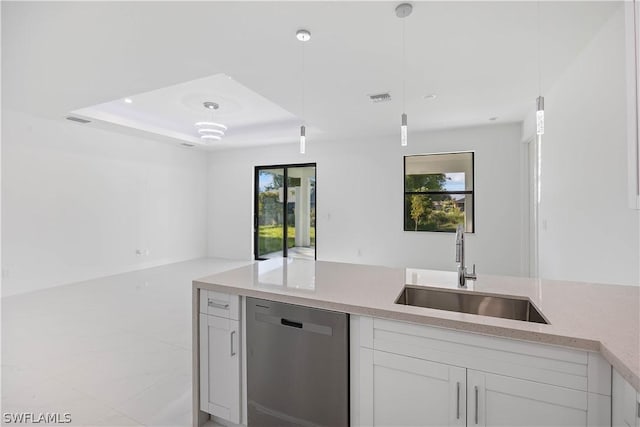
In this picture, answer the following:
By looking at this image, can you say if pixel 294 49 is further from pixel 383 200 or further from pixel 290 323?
pixel 383 200

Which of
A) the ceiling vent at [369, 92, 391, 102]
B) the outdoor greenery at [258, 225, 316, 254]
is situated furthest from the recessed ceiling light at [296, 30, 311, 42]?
the outdoor greenery at [258, 225, 316, 254]

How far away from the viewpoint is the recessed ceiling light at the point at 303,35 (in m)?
2.23

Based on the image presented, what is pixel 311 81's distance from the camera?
10.4ft

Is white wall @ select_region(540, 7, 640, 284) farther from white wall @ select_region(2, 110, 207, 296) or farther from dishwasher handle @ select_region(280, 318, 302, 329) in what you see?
white wall @ select_region(2, 110, 207, 296)

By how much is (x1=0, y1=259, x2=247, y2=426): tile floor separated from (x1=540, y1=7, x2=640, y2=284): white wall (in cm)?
312

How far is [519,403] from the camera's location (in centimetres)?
112

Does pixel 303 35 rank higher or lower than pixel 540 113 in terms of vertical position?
higher

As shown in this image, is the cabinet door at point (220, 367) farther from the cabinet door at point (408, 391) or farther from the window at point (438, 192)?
the window at point (438, 192)

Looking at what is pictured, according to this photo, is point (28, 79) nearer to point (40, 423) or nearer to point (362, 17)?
point (40, 423)

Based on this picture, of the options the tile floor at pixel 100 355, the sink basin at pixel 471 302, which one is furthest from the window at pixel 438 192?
the tile floor at pixel 100 355

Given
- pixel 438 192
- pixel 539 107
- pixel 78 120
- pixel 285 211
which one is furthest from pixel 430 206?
pixel 78 120

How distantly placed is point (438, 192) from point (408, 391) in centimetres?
465

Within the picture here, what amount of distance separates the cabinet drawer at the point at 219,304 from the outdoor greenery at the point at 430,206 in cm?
444

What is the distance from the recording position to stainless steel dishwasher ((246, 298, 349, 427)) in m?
1.41
